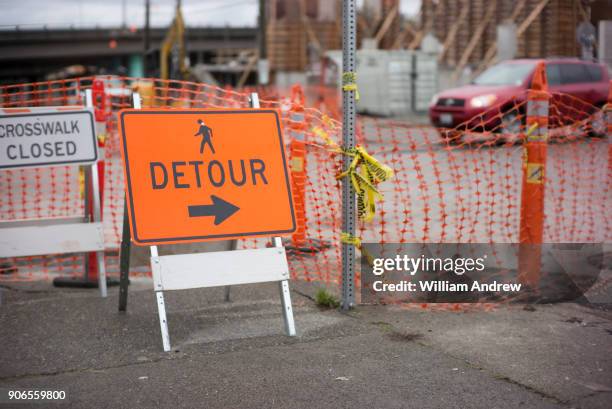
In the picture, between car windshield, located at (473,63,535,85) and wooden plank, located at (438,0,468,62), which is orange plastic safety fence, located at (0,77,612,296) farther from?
wooden plank, located at (438,0,468,62)

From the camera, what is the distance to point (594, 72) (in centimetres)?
2039

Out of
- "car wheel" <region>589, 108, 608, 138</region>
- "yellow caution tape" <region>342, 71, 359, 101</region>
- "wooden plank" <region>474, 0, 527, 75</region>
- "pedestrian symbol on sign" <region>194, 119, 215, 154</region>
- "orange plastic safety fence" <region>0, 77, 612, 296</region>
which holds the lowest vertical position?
"orange plastic safety fence" <region>0, 77, 612, 296</region>

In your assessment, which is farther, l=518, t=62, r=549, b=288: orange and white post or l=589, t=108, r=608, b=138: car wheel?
l=589, t=108, r=608, b=138: car wheel

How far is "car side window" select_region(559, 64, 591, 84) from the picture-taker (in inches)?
789

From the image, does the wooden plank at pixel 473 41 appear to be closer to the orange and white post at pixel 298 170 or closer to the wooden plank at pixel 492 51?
the wooden plank at pixel 492 51

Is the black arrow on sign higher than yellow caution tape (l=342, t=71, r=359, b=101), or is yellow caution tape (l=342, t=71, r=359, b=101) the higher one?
yellow caution tape (l=342, t=71, r=359, b=101)

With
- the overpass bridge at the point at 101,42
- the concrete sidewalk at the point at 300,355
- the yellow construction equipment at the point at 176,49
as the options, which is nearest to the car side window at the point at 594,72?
the concrete sidewalk at the point at 300,355

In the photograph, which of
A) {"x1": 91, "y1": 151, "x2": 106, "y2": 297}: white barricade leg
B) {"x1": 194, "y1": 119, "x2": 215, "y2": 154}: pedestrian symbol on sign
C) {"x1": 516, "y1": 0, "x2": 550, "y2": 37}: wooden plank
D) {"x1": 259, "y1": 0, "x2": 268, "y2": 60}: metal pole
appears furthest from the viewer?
{"x1": 516, "y1": 0, "x2": 550, "y2": 37}: wooden plank

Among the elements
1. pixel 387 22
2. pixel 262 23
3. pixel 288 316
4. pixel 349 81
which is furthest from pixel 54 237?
pixel 387 22

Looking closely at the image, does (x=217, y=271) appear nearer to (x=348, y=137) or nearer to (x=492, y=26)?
(x=348, y=137)

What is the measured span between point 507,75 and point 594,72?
2410 mm

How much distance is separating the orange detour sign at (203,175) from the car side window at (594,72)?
55.0 feet

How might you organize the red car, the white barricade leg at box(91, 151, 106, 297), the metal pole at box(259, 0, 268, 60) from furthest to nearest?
the metal pole at box(259, 0, 268, 60)
the red car
the white barricade leg at box(91, 151, 106, 297)

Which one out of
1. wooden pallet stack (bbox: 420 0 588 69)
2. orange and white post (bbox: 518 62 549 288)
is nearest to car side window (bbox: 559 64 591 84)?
wooden pallet stack (bbox: 420 0 588 69)
